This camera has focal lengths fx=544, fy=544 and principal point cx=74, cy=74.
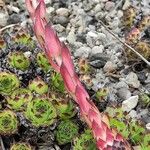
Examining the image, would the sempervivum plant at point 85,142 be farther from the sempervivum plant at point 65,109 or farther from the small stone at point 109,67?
the small stone at point 109,67

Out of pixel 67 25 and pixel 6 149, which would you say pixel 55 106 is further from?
pixel 67 25

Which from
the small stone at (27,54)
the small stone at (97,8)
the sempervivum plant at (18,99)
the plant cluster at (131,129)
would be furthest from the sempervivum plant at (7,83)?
the small stone at (97,8)

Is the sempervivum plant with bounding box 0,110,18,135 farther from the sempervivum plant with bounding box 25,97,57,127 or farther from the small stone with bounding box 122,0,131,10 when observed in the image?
the small stone with bounding box 122,0,131,10

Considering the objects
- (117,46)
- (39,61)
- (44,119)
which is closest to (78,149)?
(44,119)

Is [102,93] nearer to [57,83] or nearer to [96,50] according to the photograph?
[57,83]


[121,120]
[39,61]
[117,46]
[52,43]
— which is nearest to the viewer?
[52,43]

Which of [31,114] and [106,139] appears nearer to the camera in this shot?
[106,139]
